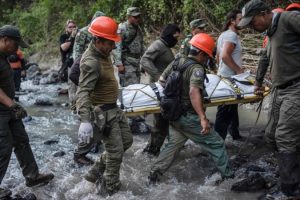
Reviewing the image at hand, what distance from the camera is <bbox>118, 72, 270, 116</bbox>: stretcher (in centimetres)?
614

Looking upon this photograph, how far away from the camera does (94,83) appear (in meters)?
4.77

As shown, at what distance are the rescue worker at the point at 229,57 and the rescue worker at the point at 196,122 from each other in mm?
1048

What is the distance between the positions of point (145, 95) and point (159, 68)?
2.52 feet

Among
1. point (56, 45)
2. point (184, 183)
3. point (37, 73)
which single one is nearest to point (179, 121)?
point (184, 183)

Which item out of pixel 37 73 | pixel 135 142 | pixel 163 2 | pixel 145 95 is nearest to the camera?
pixel 145 95

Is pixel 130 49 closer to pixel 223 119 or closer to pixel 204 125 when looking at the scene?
pixel 223 119

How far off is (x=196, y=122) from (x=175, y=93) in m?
0.44

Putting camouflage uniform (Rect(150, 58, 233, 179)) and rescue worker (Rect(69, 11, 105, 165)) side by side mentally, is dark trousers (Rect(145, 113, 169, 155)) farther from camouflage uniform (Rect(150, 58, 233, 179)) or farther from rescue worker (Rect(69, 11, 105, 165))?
camouflage uniform (Rect(150, 58, 233, 179))

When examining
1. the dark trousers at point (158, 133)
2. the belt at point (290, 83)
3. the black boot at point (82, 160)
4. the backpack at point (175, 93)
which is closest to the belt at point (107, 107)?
the backpack at point (175, 93)

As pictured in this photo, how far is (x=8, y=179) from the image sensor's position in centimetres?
605

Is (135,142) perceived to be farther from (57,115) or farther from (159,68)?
(57,115)

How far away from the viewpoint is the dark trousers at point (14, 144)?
5.02 metres

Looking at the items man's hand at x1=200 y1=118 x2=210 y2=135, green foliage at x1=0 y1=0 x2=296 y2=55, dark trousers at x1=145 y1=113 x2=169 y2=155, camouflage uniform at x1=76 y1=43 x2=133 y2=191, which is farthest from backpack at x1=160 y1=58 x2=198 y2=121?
green foliage at x1=0 y1=0 x2=296 y2=55

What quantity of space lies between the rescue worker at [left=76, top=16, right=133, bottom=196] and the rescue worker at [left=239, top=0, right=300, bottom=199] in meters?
1.54
